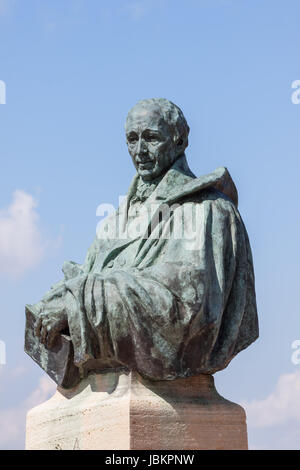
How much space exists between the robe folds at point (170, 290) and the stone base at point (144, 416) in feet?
0.64

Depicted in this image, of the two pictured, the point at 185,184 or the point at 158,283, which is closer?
the point at 158,283

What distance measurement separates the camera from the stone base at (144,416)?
9.11m

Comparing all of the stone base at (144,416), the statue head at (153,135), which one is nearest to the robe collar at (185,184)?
the statue head at (153,135)

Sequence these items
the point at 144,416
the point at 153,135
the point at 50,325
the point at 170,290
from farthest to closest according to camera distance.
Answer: the point at 153,135
the point at 50,325
the point at 170,290
the point at 144,416

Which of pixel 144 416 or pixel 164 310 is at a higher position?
pixel 164 310

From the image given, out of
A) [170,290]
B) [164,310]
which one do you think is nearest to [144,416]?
[164,310]

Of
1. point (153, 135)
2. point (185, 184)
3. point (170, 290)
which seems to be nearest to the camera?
point (170, 290)

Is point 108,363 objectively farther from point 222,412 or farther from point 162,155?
point 162,155

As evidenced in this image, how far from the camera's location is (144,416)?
359 inches

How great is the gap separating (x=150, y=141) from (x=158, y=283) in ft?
5.83

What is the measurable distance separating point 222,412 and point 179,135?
2861mm

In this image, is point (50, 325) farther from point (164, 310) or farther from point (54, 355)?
point (164, 310)

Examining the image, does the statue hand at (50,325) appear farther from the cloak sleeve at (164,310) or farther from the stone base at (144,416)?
the stone base at (144,416)
